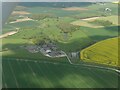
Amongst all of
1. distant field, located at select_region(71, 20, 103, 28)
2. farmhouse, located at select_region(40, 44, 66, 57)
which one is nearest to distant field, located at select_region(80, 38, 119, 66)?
farmhouse, located at select_region(40, 44, 66, 57)

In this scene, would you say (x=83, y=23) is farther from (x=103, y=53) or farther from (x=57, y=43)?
(x=103, y=53)

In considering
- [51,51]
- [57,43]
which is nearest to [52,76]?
[51,51]

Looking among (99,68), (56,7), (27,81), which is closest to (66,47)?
(99,68)

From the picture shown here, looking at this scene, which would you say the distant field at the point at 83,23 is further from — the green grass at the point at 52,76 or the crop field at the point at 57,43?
the green grass at the point at 52,76

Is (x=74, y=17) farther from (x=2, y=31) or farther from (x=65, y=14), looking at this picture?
(x=2, y=31)

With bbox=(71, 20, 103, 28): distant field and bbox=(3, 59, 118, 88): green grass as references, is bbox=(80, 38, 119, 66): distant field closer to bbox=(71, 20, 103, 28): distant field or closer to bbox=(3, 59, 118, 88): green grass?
bbox=(3, 59, 118, 88): green grass

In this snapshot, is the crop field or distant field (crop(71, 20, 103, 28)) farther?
distant field (crop(71, 20, 103, 28))

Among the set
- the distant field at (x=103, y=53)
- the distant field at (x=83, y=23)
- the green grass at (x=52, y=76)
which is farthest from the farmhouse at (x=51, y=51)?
the distant field at (x=83, y=23)
